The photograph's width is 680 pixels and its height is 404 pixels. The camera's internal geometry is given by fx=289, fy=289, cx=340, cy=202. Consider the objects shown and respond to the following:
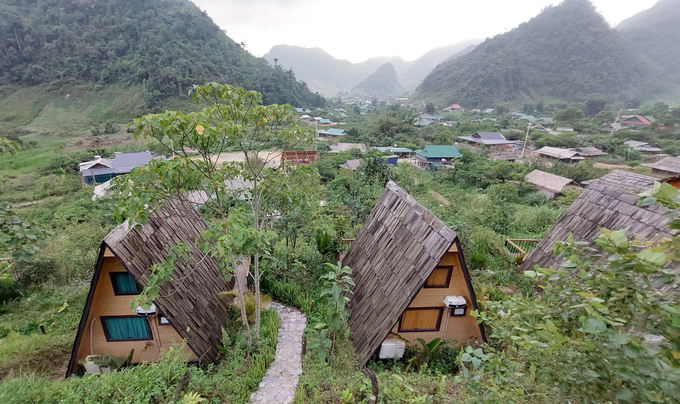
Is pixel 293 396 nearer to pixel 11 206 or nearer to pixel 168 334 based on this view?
pixel 168 334

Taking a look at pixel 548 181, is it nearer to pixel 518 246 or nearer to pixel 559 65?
pixel 518 246

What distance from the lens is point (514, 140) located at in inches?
2100

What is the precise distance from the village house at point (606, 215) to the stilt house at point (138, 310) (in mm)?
8401

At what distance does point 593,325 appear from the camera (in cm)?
160

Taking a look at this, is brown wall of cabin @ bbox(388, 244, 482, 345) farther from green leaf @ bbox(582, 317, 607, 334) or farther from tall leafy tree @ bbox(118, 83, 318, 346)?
green leaf @ bbox(582, 317, 607, 334)

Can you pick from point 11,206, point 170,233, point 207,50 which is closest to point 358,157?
point 170,233

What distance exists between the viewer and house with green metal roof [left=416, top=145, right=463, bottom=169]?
3825 cm

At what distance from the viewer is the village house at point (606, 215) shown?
6.37 metres

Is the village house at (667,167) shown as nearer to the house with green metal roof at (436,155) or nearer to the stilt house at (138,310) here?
the house with green metal roof at (436,155)

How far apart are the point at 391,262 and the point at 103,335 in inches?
275

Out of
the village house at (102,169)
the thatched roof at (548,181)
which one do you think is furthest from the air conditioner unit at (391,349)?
the village house at (102,169)

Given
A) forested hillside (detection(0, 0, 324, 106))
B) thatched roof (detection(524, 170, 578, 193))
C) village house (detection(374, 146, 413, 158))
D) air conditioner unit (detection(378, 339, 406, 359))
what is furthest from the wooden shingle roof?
forested hillside (detection(0, 0, 324, 106))

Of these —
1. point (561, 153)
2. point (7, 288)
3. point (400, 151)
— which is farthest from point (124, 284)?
point (561, 153)

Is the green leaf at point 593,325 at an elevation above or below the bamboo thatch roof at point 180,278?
above
